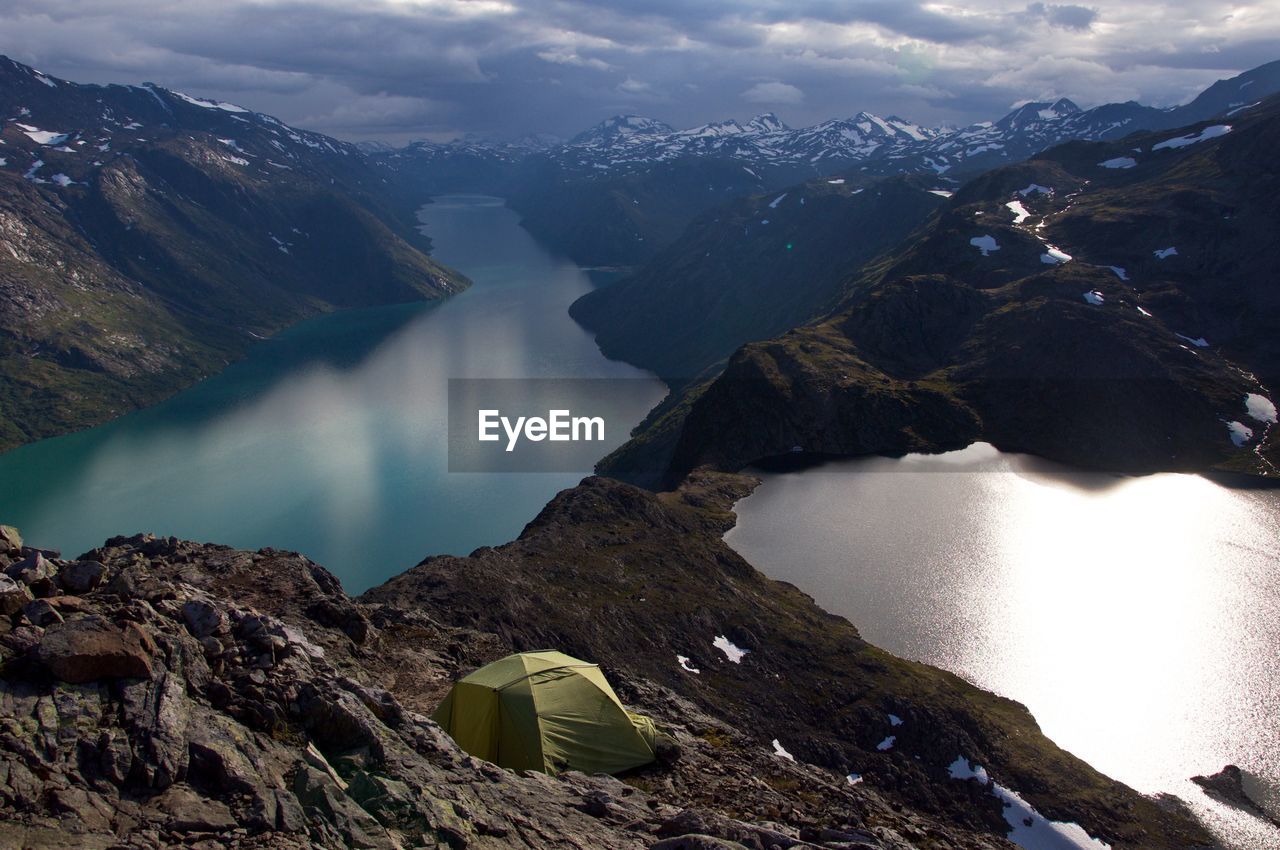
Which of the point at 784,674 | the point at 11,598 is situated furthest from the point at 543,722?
the point at 784,674

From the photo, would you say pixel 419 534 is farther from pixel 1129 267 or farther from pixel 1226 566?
pixel 1129 267

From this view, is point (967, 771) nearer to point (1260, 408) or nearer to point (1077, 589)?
point (1077, 589)

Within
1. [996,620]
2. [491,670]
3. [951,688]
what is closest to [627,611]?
[951,688]

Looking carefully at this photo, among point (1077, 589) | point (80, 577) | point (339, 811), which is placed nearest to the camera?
point (339, 811)

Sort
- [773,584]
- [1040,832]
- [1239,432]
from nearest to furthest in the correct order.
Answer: [1040,832] → [773,584] → [1239,432]

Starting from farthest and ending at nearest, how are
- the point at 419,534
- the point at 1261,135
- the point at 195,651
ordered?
the point at 1261,135
the point at 419,534
the point at 195,651

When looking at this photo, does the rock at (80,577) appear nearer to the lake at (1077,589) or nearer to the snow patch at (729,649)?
the snow patch at (729,649)

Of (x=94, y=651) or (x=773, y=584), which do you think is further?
(x=773, y=584)
